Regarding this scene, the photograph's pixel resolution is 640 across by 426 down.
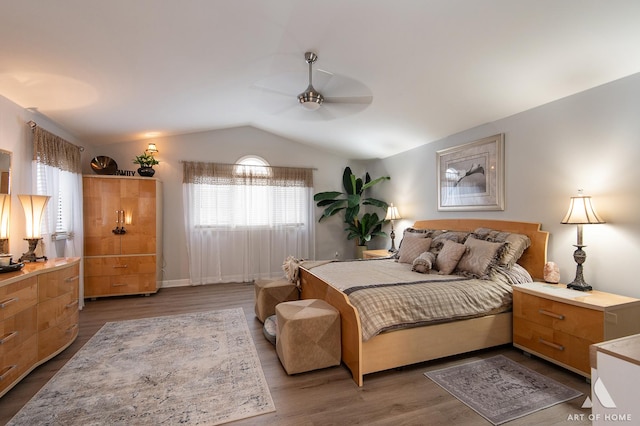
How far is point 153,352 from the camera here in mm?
2730

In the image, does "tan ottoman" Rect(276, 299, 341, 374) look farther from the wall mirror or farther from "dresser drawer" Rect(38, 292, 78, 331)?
the wall mirror

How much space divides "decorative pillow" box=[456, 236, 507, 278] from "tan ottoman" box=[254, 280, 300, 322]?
1911 millimetres

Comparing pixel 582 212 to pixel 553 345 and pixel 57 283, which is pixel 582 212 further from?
pixel 57 283

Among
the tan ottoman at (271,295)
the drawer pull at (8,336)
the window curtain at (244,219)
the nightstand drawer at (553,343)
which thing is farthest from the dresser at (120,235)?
the nightstand drawer at (553,343)

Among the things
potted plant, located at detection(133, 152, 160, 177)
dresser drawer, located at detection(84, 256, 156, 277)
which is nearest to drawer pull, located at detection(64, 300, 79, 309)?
dresser drawer, located at detection(84, 256, 156, 277)

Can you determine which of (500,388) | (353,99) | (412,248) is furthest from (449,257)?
(353,99)

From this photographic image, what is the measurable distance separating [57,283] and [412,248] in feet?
12.0

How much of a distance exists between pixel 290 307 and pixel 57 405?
169 centimetres

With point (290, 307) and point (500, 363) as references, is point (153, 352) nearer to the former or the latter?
point (290, 307)

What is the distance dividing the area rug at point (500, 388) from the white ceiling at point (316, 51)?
8.33ft

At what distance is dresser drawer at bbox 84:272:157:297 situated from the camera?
4.35m

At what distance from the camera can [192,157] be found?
209 inches

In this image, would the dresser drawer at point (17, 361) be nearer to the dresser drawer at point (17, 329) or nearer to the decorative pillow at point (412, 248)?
the dresser drawer at point (17, 329)

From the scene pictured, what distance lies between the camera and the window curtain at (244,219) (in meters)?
5.30
